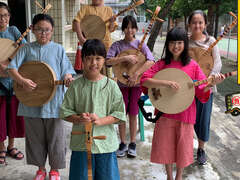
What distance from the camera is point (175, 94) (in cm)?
242

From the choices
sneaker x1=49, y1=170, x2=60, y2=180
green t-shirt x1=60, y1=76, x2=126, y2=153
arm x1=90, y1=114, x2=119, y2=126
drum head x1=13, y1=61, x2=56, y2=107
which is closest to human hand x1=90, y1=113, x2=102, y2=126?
arm x1=90, y1=114, x2=119, y2=126

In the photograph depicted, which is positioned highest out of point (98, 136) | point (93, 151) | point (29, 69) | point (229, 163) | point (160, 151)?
point (29, 69)

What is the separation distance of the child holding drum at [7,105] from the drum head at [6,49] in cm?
5

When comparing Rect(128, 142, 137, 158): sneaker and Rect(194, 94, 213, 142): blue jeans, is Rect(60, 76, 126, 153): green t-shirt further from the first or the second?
Rect(194, 94, 213, 142): blue jeans

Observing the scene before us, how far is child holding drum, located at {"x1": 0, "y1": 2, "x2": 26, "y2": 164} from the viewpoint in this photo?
3030 mm

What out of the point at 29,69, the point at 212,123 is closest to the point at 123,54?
the point at 29,69

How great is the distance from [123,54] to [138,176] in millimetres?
1358

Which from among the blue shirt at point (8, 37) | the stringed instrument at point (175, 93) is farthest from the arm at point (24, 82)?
the stringed instrument at point (175, 93)

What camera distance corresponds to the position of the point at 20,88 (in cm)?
261

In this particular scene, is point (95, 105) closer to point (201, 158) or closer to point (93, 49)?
point (93, 49)

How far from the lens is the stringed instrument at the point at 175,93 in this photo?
2.39 metres

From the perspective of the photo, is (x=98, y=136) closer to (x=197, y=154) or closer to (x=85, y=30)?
(x=197, y=154)

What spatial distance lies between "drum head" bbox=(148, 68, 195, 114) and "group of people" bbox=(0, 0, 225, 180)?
0.19 ft

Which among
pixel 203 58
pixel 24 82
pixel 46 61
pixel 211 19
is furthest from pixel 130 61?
pixel 211 19
